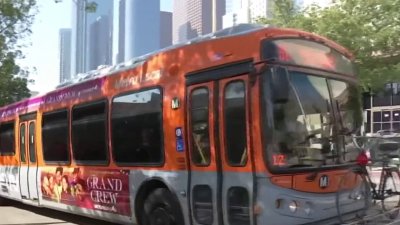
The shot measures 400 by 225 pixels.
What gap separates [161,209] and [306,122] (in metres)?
2.54

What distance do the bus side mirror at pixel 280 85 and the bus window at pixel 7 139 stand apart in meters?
9.65

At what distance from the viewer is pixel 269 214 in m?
6.32

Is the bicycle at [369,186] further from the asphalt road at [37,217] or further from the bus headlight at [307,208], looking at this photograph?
the asphalt road at [37,217]

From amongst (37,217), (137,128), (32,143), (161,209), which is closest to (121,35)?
(32,143)

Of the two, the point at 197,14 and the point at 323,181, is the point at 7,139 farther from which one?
the point at 197,14

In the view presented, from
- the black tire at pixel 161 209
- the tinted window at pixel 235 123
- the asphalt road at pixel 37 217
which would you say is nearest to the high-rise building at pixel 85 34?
the asphalt road at pixel 37 217

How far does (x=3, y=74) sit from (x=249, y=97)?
68.0 feet

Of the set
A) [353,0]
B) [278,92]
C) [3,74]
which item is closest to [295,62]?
[278,92]

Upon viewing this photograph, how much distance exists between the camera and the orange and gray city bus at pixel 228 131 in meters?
6.44

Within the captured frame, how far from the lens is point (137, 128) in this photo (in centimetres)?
840

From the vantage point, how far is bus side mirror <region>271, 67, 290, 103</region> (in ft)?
20.7

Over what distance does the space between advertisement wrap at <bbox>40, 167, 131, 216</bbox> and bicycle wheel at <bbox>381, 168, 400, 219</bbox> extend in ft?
13.0

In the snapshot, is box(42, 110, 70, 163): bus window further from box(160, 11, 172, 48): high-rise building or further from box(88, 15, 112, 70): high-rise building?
box(160, 11, 172, 48): high-rise building

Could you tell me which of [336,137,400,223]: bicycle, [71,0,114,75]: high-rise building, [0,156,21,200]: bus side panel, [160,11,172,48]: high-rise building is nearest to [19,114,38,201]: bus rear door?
[0,156,21,200]: bus side panel
